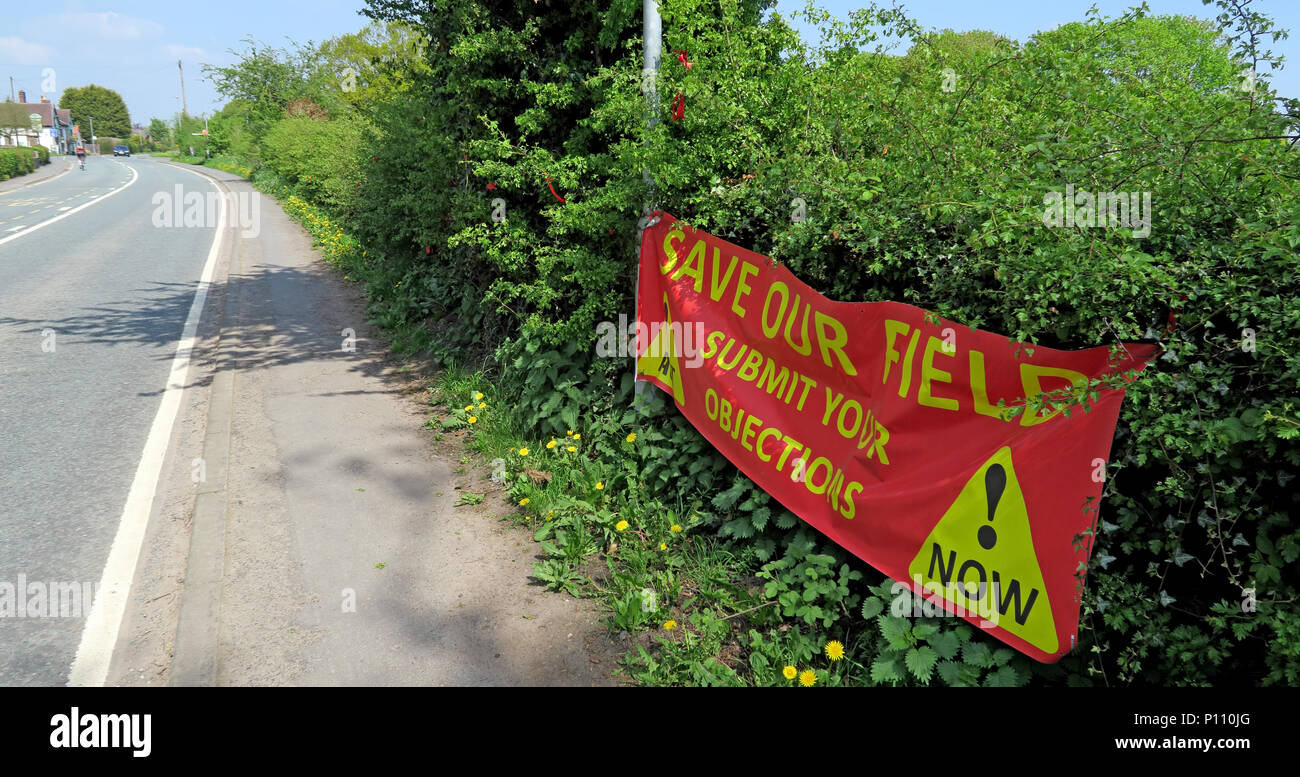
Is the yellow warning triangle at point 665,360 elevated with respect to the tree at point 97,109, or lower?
lower

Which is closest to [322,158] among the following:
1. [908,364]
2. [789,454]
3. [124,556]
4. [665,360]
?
[124,556]

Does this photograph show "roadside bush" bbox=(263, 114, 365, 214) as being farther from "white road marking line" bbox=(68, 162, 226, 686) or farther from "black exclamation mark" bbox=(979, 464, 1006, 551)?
"black exclamation mark" bbox=(979, 464, 1006, 551)

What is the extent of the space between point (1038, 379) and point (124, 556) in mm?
4691

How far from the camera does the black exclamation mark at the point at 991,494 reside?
284cm

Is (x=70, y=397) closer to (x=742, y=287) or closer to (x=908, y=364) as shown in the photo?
(x=742, y=287)

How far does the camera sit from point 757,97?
4312 mm

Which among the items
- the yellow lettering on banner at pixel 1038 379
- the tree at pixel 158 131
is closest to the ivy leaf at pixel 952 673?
the yellow lettering on banner at pixel 1038 379

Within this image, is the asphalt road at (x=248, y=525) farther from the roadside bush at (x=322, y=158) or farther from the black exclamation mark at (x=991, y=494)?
the roadside bush at (x=322, y=158)

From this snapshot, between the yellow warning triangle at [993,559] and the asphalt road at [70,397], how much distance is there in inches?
146

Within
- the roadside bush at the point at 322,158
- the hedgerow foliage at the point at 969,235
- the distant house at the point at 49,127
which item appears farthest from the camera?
the distant house at the point at 49,127

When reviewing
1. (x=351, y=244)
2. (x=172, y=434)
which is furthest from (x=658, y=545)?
(x=351, y=244)

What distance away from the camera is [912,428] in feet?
10.7

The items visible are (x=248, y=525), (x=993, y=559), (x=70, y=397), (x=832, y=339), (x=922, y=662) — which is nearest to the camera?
(x=993, y=559)
